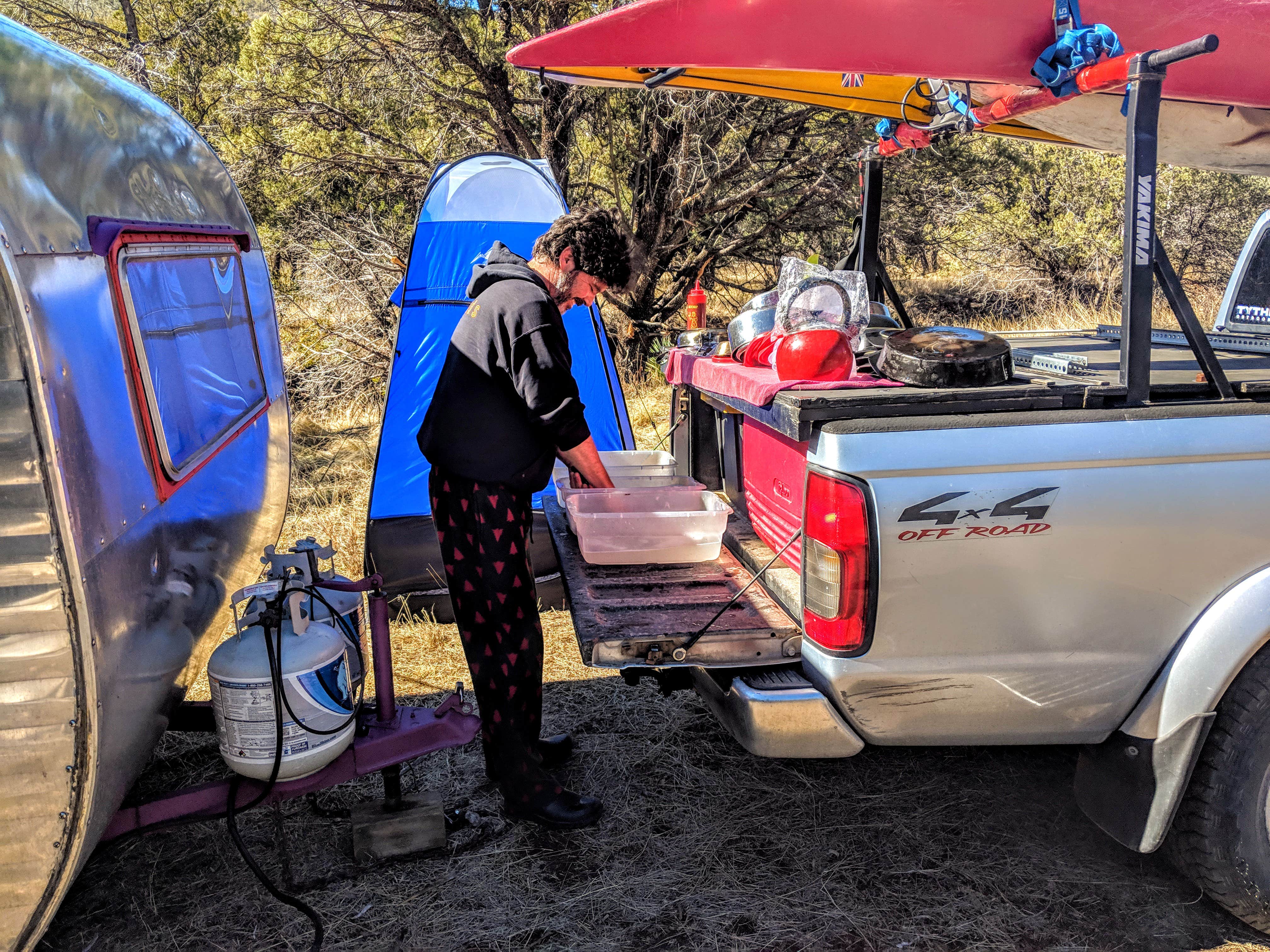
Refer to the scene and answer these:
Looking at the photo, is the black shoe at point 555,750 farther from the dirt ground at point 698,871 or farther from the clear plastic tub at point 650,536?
the clear plastic tub at point 650,536

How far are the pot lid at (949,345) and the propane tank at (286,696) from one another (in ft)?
6.56

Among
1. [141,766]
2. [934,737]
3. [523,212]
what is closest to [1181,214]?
[523,212]

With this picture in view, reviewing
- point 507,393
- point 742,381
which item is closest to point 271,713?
point 507,393

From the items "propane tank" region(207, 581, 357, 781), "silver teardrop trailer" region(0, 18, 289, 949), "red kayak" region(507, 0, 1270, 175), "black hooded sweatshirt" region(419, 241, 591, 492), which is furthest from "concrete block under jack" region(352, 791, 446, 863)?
"red kayak" region(507, 0, 1270, 175)

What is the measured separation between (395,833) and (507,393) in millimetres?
1575

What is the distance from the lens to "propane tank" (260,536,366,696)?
10.3 feet

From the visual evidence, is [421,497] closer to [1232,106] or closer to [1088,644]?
[1088,644]

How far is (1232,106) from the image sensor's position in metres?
3.32

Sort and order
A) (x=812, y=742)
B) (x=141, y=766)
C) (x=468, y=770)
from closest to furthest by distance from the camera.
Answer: (x=812, y=742), (x=141, y=766), (x=468, y=770)

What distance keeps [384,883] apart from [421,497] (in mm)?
2597

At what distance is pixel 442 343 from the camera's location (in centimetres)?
582

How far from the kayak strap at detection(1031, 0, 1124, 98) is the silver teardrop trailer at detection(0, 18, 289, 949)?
269 cm

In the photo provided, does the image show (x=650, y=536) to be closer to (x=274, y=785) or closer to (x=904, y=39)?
(x=274, y=785)

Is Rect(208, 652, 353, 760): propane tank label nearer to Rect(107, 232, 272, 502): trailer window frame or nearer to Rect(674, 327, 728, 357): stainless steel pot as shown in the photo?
Rect(107, 232, 272, 502): trailer window frame
